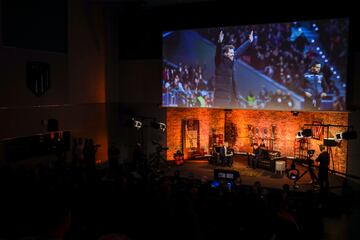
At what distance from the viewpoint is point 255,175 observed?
11281 millimetres

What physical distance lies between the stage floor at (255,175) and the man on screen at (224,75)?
2.28 m

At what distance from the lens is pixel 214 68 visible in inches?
475

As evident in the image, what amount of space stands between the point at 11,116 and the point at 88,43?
398cm

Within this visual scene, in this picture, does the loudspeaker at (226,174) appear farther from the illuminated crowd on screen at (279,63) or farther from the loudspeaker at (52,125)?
the loudspeaker at (52,125)

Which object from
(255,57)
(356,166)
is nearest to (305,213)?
(356,166)

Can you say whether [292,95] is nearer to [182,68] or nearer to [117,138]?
[182,68]

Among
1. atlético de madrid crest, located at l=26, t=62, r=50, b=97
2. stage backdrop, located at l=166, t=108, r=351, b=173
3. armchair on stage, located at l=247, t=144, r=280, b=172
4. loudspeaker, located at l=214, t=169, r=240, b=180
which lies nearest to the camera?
loudspeaker, located at l=214, t=169, r=240, b=180

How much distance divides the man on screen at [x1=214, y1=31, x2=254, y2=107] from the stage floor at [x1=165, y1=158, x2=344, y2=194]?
89.9 inches

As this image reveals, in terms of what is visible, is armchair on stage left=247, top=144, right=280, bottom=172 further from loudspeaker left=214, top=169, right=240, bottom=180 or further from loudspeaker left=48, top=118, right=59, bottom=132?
loudspeaker left=48, top=118, right=59, bottom=132

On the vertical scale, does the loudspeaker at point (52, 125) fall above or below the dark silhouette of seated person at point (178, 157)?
above

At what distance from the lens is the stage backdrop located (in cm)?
1316

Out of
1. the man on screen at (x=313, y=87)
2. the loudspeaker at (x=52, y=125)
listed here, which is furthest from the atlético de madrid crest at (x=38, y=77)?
the man on screen at (x=313, y=87)

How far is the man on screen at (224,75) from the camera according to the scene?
11.7 m

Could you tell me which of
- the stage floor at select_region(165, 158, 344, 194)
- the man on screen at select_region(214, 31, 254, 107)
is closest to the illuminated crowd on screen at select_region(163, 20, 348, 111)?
the man on screen at select_region(214, 31, 254, 107)
